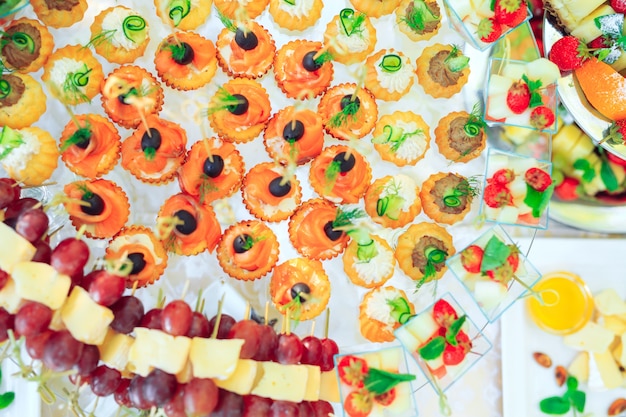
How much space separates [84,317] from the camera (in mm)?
1515

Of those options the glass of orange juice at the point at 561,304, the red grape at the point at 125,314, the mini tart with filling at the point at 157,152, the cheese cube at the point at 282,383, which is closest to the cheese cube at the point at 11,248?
the red grape at the point at 125,314

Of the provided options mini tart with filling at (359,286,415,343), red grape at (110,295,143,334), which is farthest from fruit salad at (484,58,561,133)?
red grape at (110,295,143,334)

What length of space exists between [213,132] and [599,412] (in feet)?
6.06

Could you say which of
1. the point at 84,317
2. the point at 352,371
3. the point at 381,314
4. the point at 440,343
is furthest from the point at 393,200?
the point at 84,317

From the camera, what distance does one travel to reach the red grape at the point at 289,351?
1.66 metres

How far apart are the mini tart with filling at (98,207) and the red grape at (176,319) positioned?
17.3 inches

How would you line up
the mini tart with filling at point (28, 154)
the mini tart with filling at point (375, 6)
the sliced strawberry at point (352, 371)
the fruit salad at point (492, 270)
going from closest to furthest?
1. the sliced strawberry at point (352, 371)
2. the mini tart with filling at point (28, 154)
3. the fruit salad at point (492, 270)
4. the mini tart with filling at point (375, 6)

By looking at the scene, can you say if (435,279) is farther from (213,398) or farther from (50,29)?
(50,29)

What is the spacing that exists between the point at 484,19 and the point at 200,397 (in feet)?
4.94

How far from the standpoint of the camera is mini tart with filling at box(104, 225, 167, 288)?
1.85 metres

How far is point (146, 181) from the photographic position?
6.50 ft

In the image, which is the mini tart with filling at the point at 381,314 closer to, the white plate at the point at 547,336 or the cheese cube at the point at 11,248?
the white plate at the point at 547,336

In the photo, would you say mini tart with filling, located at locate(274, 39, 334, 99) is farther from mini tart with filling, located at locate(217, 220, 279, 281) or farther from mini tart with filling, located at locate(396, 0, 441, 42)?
mini tart with filling, located at locate(217, 220, 279, 281)

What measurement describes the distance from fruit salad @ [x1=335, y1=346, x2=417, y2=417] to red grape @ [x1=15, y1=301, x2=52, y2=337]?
808mm
